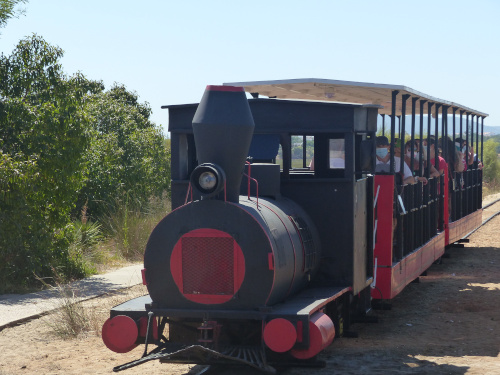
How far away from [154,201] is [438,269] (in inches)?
289

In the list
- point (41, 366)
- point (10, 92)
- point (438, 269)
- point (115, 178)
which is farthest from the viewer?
point (115, 178)

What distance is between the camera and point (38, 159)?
12.4 meters

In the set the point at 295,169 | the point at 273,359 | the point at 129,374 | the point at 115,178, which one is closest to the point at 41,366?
the point at 129,374

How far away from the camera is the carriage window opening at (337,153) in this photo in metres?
7.96

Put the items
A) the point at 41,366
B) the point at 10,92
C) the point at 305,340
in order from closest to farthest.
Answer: the point at 305,340, the point at 41,366, the point at 10,92

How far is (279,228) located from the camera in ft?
22.1

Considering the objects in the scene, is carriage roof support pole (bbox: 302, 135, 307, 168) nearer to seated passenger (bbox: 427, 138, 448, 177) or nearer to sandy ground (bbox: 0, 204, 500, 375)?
sandy ground (bbox: 0, 204, 500, 375)

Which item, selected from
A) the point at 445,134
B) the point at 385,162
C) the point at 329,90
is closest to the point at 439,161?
the point at 445,134

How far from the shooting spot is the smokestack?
21.2 ft

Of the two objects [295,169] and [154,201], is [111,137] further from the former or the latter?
[295,169]

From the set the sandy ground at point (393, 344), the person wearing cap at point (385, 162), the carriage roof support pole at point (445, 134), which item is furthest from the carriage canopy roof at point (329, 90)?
the sandy ground at point (393, 344)

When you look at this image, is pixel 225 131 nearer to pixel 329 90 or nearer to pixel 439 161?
pixel 329 90

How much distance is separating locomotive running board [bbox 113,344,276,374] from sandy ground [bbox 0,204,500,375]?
60cm

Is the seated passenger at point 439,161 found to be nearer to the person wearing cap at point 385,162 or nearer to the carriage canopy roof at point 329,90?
the carriage canopy roof at point 329,90
